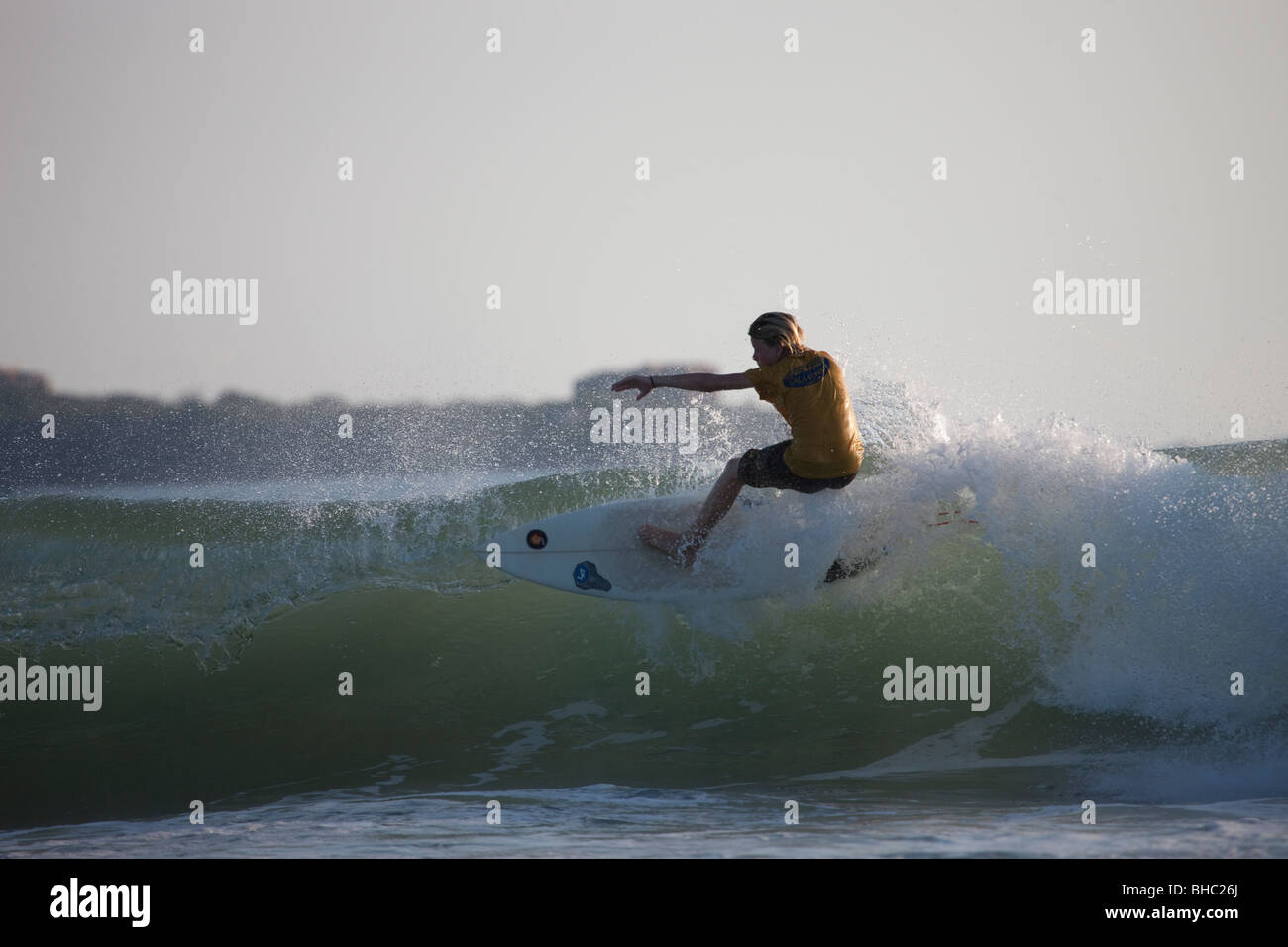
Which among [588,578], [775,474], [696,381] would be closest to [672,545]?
[588,578]

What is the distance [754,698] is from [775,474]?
4.86ft

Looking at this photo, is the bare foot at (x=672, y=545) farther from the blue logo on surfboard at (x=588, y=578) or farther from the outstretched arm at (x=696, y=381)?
the outstretched arm at (x=696, y=381)

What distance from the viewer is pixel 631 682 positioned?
686 cm

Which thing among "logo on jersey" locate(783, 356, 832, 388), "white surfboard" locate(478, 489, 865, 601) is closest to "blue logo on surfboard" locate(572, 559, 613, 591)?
"white surfboard" locate(478, 489, 865, 601)

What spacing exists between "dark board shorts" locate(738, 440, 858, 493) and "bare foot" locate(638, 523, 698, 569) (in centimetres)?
73

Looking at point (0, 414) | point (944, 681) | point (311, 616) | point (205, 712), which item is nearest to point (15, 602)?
point (311, 616)

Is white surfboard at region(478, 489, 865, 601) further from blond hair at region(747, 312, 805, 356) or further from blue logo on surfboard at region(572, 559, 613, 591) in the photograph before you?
blond hair at region(747, 312, 805, 356)

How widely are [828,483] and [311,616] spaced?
4.47 metres

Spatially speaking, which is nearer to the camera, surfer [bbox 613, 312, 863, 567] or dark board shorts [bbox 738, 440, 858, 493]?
surfer [bbox 613, 312, 863, 567]

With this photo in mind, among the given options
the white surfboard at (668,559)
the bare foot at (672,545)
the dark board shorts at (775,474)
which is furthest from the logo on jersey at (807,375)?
the bare foot at (672,545)

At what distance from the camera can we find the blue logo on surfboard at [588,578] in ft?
22.8

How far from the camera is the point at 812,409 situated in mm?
5715

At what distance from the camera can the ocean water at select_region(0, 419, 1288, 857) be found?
4613 mm

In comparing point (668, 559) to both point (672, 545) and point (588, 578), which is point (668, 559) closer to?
point (672, 545)
